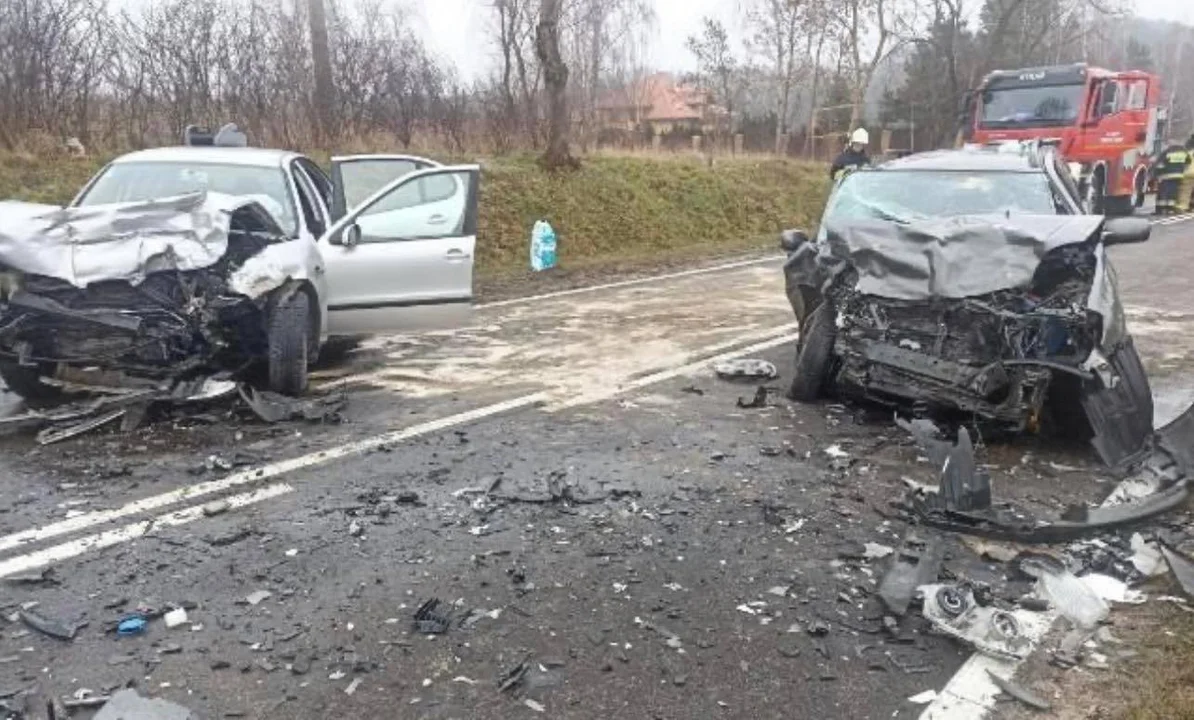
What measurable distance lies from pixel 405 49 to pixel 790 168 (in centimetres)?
1089

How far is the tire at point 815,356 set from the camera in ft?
19.1

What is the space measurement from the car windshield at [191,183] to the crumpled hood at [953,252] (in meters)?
3.96

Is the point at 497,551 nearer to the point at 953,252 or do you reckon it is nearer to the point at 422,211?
the point at 953,252

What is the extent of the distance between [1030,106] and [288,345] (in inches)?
673

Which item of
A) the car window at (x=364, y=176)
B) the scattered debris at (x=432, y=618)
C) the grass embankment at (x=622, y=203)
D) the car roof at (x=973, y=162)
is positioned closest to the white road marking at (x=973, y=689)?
the scattered debris at (x=432, y=618)

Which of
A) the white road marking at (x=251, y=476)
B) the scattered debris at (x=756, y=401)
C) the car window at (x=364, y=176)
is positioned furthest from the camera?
the car window at (x=364, y=176)

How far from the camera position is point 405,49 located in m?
18.5

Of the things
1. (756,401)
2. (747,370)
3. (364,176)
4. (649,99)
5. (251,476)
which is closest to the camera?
(251,476)

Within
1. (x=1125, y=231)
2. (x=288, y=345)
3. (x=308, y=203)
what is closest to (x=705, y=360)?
(x=1125, y=231)

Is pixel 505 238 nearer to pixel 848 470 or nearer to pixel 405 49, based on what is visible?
pixel 405 49

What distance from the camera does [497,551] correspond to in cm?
386

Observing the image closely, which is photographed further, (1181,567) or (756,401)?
(756,401)

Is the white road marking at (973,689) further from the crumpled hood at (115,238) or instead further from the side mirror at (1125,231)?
the crumpled hood at (115,238)

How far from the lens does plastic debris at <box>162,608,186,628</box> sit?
10.6 ft
